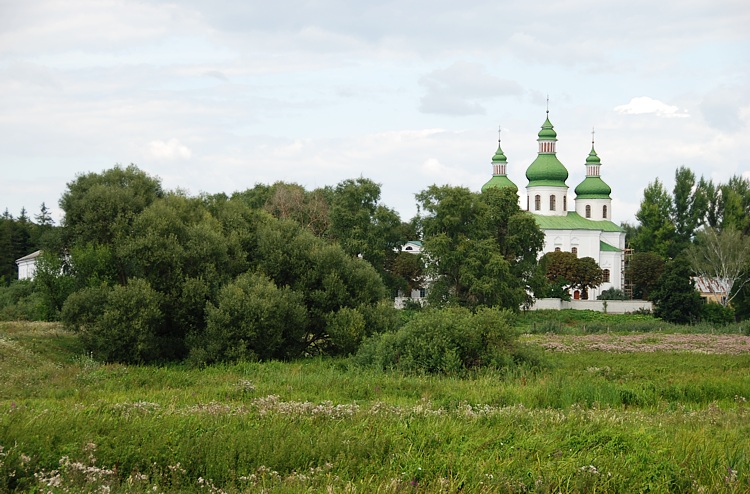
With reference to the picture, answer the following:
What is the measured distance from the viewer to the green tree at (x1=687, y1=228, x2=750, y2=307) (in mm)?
77625

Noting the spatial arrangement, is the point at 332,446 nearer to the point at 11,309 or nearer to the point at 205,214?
the point at 205,214

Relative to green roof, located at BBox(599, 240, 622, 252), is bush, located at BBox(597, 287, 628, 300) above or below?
below

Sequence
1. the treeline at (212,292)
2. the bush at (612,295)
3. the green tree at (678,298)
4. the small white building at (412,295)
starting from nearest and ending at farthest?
the treeline at (212,292)
the green tree at (678,298)
the small white building at (412,295)
the bush at (612,295)

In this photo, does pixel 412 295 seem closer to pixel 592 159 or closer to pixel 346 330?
pixel 592 159

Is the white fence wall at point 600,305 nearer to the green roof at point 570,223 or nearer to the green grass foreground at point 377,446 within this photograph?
the green roof at point 570,223

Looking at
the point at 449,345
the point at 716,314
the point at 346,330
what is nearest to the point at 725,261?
the point at 716,314

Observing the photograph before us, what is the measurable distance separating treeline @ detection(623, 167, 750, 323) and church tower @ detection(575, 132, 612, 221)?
513cm

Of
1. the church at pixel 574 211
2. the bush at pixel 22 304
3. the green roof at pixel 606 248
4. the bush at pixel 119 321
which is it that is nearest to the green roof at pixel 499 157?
the church at pixel 574 211

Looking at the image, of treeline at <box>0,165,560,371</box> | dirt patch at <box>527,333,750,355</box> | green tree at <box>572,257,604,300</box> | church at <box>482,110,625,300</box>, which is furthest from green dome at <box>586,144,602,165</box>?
treeline at <box>0,165,560,371</box>

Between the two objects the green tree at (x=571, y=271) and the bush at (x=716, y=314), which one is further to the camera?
the green tree at (x=571, y=271)

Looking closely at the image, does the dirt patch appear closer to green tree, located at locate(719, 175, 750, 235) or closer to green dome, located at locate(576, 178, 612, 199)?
green tree, located at locate(719, 175, 750, 235)

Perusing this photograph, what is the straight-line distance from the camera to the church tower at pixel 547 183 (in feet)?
331

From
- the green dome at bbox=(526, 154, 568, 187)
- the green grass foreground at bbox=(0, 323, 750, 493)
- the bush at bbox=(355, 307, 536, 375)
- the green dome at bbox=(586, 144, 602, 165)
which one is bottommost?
the green grass foreground at bbox=(0, 323, 750, 493)

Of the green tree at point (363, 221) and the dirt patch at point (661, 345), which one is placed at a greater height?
the green tree at point (363, 221)
